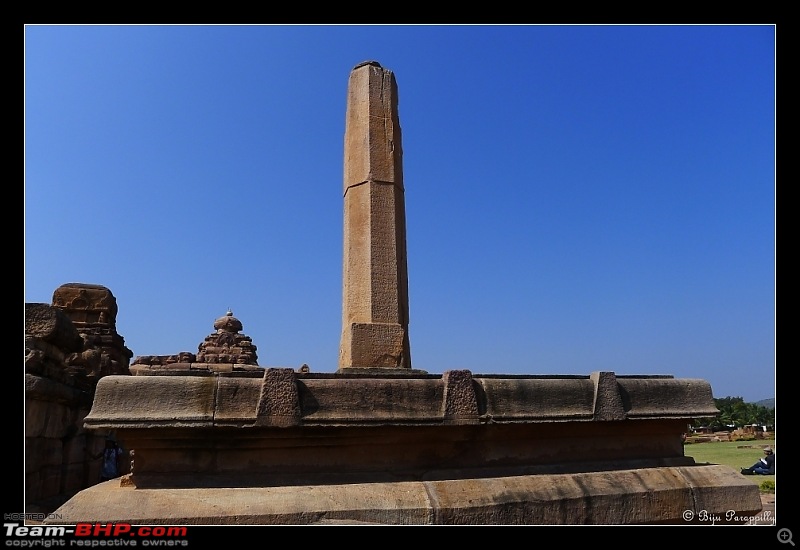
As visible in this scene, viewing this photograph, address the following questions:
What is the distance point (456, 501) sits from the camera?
152 inches

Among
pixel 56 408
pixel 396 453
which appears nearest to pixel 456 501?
pixel 396 453

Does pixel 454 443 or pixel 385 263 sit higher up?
pixel 385 263

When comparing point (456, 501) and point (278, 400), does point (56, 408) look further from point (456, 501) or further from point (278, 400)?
point (456, 501)

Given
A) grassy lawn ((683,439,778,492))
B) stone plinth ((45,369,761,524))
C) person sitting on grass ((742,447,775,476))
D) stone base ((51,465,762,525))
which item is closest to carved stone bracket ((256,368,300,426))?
stone plinth ((45,369,761,524))

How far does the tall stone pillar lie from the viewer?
16.7 feet

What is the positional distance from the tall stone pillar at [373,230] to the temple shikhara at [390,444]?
2 centimetres

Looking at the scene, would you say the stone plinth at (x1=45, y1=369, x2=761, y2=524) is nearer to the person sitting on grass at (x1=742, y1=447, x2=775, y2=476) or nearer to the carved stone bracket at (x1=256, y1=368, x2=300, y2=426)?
the carved stone bracket at (x1=256, y1=368, x2=300, y2=426)

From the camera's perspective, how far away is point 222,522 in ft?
11.3

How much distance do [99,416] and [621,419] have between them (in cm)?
386

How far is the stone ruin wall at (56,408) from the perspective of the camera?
6.25m

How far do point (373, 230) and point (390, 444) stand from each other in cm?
209
